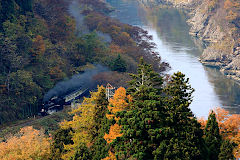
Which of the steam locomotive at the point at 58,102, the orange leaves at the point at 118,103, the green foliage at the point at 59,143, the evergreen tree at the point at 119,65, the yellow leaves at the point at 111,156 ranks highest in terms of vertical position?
the orange leaves at the point at 118,103

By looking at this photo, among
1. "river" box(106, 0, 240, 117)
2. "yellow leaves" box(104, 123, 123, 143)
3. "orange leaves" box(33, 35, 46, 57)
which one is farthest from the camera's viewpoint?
"river" box(106, 0, 240, 117)

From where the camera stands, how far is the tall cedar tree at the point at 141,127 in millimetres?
24531

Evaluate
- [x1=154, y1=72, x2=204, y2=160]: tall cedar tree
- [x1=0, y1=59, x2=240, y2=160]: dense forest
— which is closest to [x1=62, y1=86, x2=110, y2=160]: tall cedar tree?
[x1=0, y1=59, x2=240, y2=160]: dense forest

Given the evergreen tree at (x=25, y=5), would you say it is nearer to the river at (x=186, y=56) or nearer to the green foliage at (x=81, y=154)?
the river at (x=186, y=56)

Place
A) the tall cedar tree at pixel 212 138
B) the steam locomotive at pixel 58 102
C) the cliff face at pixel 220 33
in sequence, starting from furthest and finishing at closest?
the cliff face at pixel 220 33, the steam locomotive at pixel 58 102, the tall cedar tree at pixel 212 138

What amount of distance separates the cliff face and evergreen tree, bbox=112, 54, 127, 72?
31.9 meters

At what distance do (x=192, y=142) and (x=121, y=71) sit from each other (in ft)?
124

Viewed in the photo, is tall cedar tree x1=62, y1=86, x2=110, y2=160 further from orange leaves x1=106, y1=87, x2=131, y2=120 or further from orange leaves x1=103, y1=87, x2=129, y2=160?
orange leaves x1=106, y1=87, x2=131, y2=120

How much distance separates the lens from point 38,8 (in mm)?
71375

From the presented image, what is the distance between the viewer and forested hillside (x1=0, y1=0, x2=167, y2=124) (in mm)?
52094

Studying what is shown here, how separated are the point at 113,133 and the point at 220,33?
3754 inches

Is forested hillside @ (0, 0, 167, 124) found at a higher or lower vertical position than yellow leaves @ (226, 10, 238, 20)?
higher

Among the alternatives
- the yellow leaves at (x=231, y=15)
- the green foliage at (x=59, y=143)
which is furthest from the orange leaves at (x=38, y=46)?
the yellow leaves at (x=231, y=15)

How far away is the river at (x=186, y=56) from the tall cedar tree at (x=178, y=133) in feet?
109
